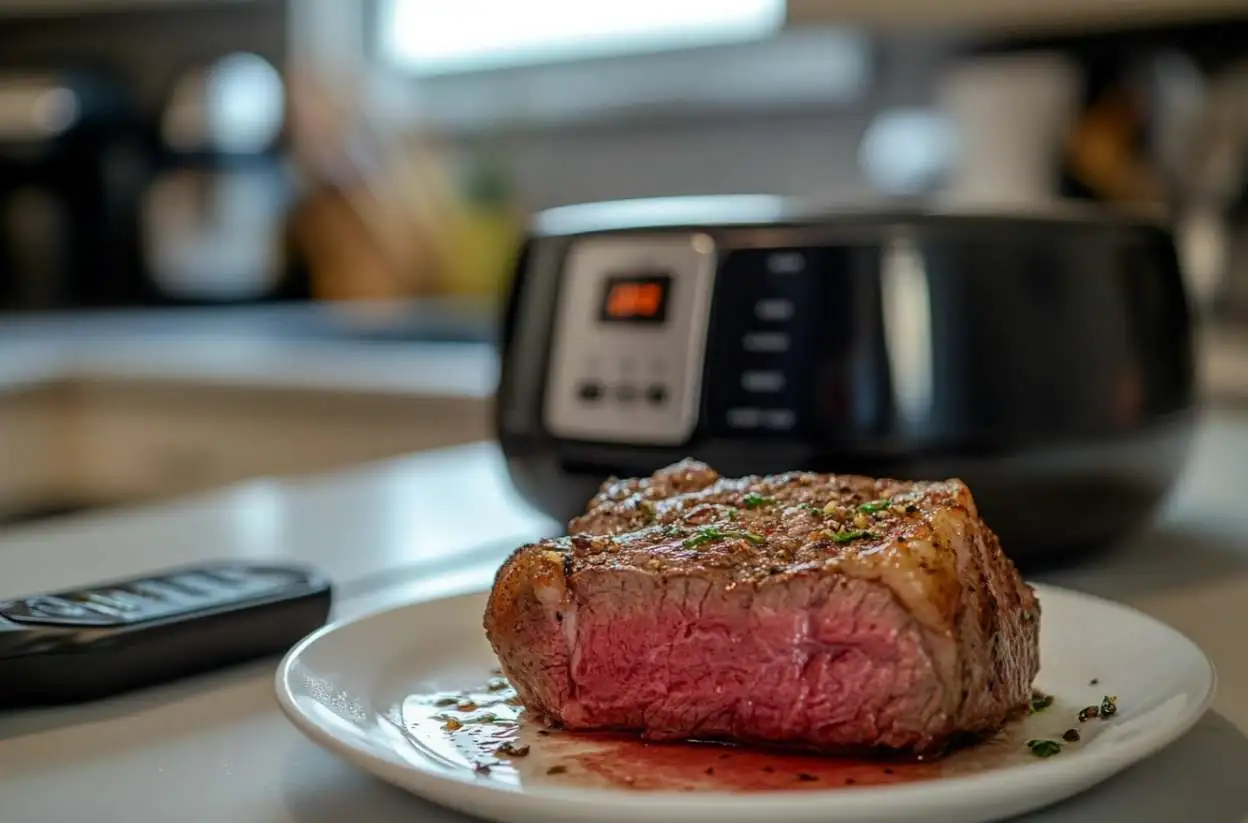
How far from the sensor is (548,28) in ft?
8.74

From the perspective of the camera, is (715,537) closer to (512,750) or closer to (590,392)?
(512,750)

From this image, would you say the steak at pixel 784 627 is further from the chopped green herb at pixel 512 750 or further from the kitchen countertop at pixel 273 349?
the kitchen countertop at pixel 273 349

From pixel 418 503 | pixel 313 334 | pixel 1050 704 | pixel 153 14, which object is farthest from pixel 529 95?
pixel 1050 704

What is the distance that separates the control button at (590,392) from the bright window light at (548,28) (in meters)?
1.58

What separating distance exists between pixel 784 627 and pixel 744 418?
1.04ft

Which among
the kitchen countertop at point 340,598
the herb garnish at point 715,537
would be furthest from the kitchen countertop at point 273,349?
the herb garnish at point 715,537

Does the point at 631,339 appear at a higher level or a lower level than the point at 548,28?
lower

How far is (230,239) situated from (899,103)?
1.36 metres

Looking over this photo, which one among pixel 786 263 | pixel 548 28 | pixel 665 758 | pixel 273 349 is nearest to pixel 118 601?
pixel 665 758

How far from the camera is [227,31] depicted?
3.08 meters

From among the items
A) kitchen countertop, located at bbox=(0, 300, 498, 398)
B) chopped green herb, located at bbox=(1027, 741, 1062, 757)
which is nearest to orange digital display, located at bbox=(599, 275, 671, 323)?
chopped green herb, located at bbox=(1027, 741, 1062, 757)

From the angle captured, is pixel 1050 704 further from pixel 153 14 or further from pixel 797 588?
pixel 153 14

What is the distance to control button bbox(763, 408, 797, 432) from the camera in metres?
0.78

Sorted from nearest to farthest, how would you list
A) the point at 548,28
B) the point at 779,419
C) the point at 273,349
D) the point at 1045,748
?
the point at 1045,748
the point at 779,419
the point at 273,349
the point at 548,28
